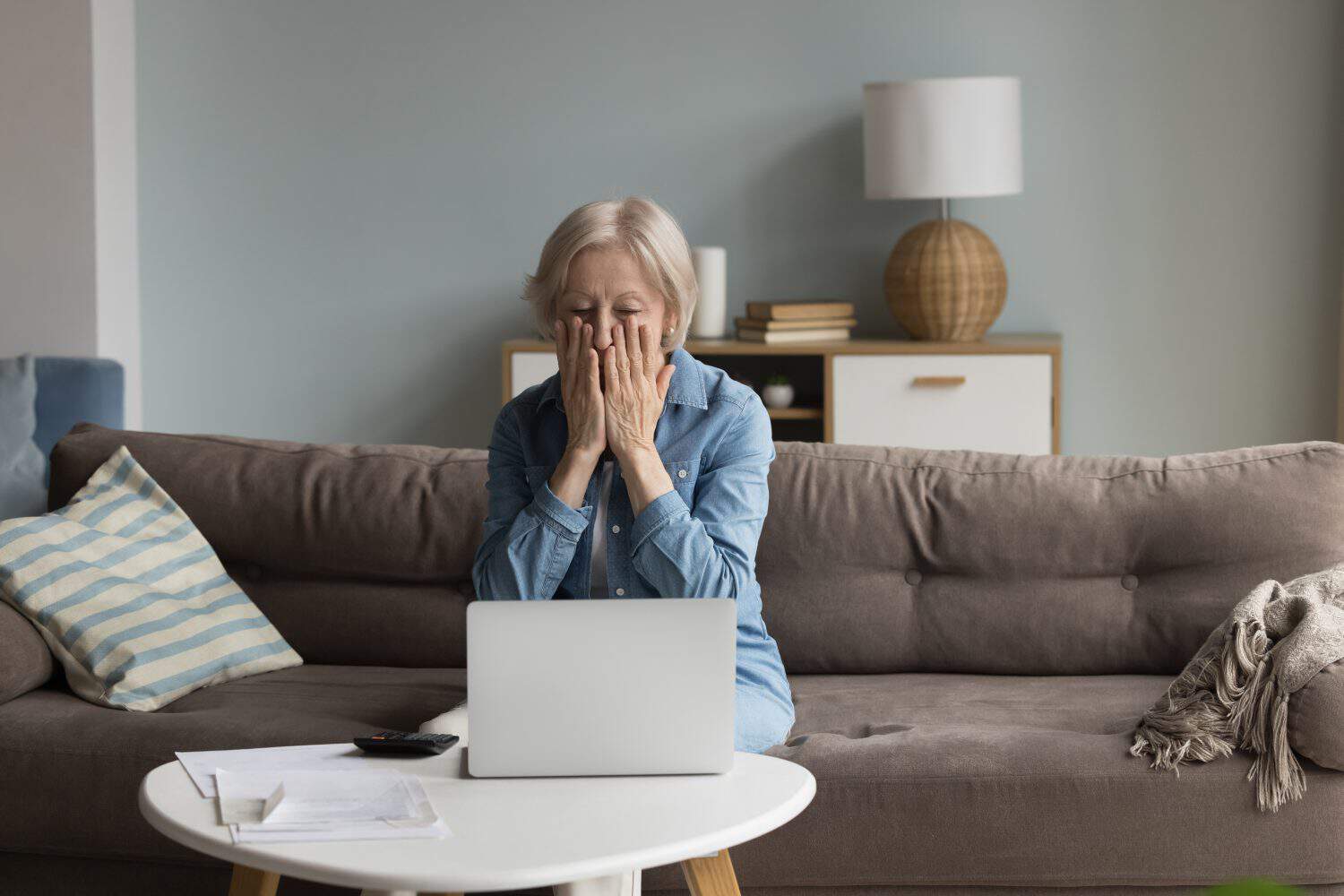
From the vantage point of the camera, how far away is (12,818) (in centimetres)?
206

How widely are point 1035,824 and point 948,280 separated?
2127mm

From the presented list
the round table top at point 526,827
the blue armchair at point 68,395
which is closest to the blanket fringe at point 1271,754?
the round table top at point 526,827

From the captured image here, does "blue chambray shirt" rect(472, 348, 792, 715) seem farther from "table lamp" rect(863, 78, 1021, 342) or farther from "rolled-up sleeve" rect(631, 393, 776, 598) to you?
"table lamp" rect(863, 78, 1021, 342)

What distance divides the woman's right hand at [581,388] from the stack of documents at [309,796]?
555 mm

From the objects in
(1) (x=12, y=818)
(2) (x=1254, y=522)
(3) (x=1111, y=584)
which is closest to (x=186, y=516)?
(1) (x=12, y=818)

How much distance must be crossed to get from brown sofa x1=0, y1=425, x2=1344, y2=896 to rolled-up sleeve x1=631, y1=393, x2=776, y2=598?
11.4 inches

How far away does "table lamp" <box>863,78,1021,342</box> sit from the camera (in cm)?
371

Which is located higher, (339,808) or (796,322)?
(796,322)

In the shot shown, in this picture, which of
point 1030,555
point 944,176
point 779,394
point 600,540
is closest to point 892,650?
point 1030,555

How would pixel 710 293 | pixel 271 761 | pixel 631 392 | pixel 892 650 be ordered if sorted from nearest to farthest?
pixel 271 761
pixel 631 392
pixel 892 650
pixel 710 293

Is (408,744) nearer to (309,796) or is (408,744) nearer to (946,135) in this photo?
(309,796)

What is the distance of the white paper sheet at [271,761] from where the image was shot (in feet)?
4.86

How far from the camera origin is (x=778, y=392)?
392cm

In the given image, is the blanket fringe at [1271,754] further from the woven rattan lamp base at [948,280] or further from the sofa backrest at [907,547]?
the woven rattan lamp base at [948,280]
